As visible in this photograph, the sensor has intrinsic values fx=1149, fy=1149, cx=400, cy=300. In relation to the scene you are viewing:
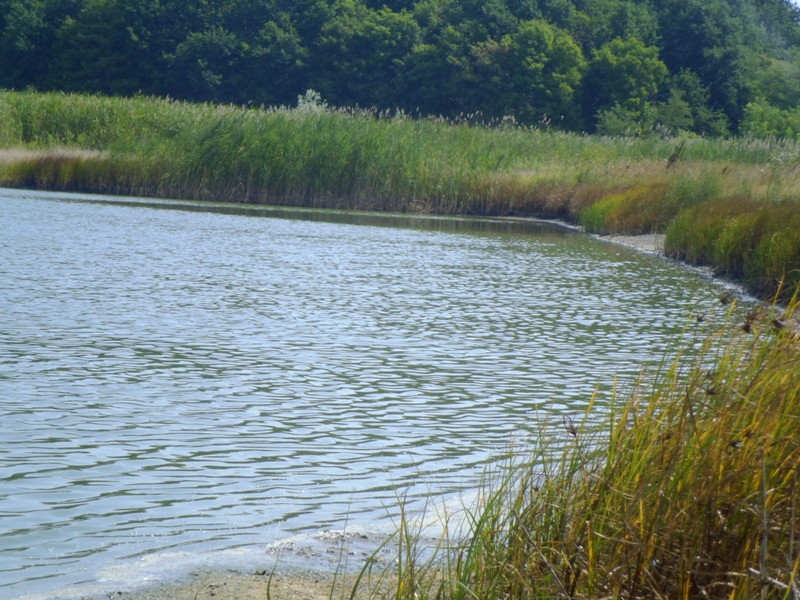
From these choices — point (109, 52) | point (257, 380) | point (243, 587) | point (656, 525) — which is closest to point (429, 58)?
point (109, 52)

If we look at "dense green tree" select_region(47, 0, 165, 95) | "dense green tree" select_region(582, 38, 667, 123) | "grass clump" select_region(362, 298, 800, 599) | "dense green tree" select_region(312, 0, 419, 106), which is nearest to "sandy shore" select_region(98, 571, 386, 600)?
"grass clump" select_region(362, 298, 800, 599)

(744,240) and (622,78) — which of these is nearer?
(744,240)

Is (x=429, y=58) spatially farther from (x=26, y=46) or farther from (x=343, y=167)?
(x=343, y=167)

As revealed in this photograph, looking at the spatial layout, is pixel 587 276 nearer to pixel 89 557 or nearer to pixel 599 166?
pixel 89 557

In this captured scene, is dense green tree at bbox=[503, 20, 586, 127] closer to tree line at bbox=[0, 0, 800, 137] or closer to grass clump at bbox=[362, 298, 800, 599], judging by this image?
tree line at bbox=[0, 0, 800, 137]

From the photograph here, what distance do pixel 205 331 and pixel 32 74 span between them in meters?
48.7

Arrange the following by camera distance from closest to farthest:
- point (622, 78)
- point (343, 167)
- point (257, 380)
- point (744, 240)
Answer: point (257, 380) → point (744, 240) → point (343, 167) → point (622, 78)

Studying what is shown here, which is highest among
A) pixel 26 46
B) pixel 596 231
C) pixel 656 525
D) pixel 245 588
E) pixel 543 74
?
pixel 543 74

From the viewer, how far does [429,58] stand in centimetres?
5078

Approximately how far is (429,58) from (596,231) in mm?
31455

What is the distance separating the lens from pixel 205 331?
832 centimetres

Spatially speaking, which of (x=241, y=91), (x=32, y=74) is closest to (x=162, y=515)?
(x=241, y=91)

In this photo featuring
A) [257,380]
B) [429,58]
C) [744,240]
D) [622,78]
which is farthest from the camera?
[429,58]

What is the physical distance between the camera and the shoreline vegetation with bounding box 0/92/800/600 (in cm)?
304
